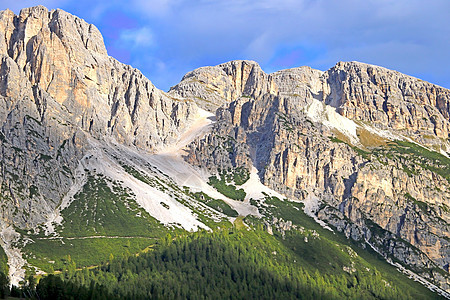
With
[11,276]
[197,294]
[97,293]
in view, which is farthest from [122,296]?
[11,276]

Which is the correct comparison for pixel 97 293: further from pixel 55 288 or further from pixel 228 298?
pixel 228 298

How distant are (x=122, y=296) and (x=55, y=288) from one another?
81.9ft

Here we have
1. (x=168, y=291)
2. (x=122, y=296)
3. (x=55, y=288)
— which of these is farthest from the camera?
(x=168, y=291)

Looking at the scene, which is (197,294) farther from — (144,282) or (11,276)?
(11,276)

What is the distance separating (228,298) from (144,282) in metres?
30.5

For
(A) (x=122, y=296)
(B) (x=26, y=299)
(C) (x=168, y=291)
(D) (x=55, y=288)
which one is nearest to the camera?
(B) (x=26, y=299)

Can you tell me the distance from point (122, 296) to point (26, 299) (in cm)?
3801

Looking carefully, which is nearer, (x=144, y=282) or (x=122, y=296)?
(x=122, y=296)

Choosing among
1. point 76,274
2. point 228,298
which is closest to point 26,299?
point 76,274

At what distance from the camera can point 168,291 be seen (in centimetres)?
19338

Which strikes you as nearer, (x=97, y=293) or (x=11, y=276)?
(x=97, y=293)

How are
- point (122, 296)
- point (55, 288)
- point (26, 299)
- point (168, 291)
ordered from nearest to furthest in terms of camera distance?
point (26, 299)
point (55, 288)
point (122, 296)
point (168, 291)

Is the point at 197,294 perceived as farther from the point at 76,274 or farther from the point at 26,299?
the point at 26,299

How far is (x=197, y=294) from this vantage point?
643 ft
